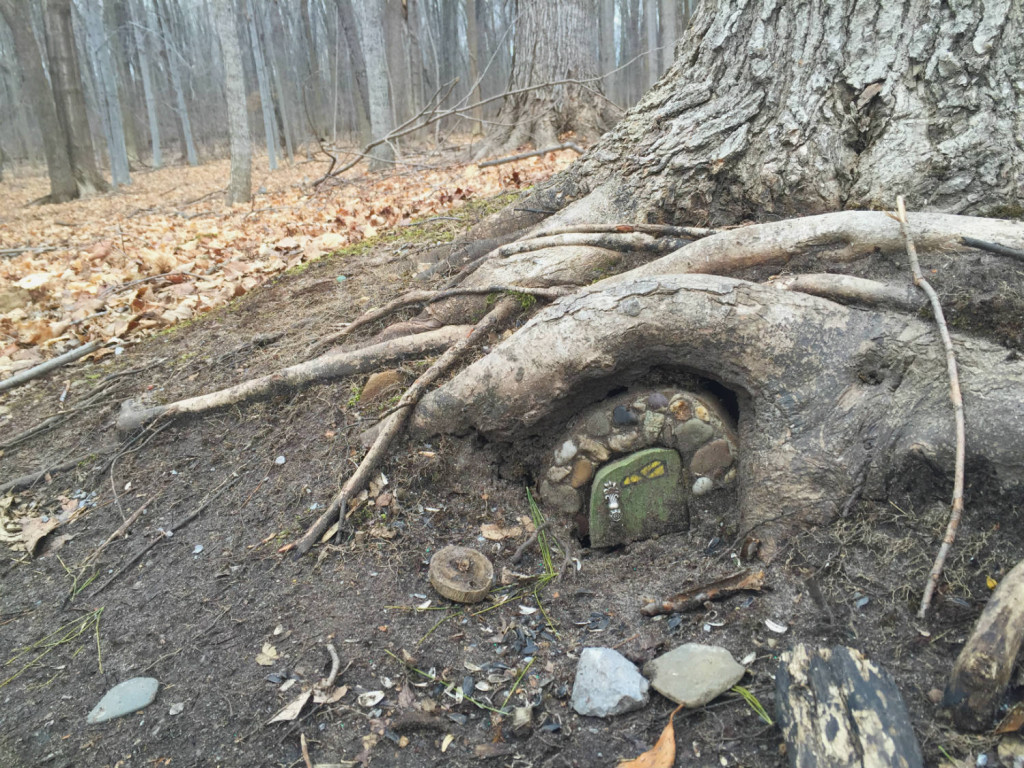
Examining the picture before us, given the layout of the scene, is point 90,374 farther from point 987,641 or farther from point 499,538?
point 987,641

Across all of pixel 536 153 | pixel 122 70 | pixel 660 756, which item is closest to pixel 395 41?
pixel 536 153

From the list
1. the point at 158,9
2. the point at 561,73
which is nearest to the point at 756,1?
the point at 561,73

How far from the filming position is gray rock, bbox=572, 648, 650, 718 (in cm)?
173

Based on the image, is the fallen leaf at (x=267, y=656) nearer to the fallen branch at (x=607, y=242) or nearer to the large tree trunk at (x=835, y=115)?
the fallen branch at (x=607, y=242)

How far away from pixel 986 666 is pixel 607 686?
0.91 m

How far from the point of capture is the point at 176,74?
24.2m

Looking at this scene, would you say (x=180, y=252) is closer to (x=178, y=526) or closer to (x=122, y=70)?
(x=178, y=526)

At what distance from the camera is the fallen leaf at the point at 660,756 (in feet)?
5.11

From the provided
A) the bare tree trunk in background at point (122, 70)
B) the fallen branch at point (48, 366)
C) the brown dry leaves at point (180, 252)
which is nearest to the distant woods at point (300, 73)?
the bare tree trunk in background at point (122, 70)

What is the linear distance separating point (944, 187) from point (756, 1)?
1.22 metres

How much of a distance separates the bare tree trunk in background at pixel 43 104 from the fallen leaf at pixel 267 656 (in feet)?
48.4

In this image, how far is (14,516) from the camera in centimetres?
278

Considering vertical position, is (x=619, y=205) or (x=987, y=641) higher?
(x=619, y=205)

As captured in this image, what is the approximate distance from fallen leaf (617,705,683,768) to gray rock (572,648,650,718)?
13 cm
